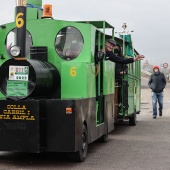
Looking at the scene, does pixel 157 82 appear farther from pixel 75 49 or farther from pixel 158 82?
pixel 75 49

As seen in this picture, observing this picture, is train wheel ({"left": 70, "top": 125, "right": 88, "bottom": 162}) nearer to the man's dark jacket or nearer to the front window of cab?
the front window of cab

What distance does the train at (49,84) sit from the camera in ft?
26.5

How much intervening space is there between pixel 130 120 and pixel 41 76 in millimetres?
8039

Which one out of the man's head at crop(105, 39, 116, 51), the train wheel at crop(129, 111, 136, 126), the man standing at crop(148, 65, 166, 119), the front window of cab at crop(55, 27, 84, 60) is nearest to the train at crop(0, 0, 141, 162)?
the front window of cab at crop(55, 27, 84, 60)

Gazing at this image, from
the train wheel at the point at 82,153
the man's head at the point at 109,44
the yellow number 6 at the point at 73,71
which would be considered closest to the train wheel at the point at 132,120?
the man's head at the point at 109,44

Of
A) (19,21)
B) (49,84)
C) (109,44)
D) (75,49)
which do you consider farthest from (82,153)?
(109,44)

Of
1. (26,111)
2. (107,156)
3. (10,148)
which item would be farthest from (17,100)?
Result: (107,156)

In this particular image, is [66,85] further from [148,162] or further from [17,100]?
[148,162]

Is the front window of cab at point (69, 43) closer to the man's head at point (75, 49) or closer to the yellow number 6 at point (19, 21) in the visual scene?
the man's head at point (75, 49)

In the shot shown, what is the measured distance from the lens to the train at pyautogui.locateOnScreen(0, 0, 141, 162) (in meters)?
8.07

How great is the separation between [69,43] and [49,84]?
0.98 meters

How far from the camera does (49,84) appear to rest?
27.8 ft

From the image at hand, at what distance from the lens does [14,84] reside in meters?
Answer: 8.19

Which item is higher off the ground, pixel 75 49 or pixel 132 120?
pixel 75 49
